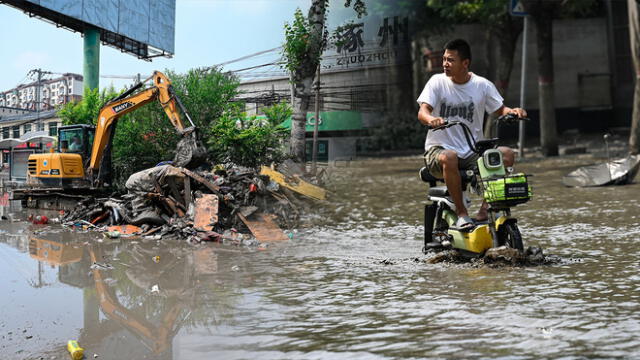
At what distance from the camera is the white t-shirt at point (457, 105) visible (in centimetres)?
525

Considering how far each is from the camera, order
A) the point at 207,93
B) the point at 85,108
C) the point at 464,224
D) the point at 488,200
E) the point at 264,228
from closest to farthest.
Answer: the point at 488,200
the point at 464,224
the point at 264,228
the point at 207,93
the point at 85,108

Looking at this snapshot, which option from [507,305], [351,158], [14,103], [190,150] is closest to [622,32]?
[351,158]

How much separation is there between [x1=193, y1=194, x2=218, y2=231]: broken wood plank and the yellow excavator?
4.17 metres

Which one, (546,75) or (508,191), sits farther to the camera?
(546,75)

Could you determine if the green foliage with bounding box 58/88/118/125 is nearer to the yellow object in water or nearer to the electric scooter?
the electric scooter

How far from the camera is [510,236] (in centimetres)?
486

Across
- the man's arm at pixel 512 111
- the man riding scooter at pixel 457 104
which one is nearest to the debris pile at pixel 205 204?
the man riding scooter at pixel 457 104

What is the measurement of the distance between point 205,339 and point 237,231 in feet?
18.7

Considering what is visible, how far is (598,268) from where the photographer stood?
475cm

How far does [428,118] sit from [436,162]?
457mm

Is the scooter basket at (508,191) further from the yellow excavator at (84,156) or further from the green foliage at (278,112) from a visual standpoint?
the yellow excavator at (84,156)

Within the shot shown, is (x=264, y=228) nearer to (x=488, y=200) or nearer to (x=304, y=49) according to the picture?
(x=304, y=49)

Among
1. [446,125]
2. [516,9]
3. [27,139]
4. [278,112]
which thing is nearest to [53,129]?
[27,139]

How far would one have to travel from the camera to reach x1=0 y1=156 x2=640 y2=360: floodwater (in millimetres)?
3066
